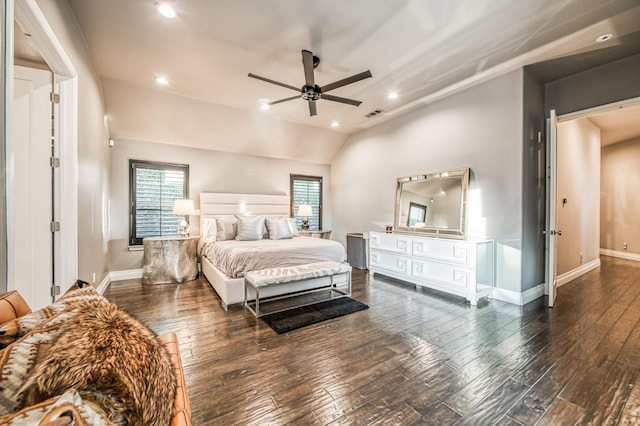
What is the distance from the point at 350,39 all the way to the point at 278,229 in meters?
3.22

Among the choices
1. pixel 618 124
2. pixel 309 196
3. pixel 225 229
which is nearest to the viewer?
pixel 225 229

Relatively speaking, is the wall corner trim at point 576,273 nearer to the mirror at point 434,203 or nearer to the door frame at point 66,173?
the mirror at point 434,203

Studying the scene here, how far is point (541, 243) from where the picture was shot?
3.85 m

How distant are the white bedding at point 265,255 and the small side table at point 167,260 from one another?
0.53 metres

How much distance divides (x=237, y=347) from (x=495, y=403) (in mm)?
2016

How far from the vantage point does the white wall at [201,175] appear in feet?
15.3

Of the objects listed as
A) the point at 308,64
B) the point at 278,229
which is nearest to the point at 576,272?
the point at 278,229

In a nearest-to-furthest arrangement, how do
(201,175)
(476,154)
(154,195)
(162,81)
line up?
(162,81) < (476,154) < (154,195) < (201,175)

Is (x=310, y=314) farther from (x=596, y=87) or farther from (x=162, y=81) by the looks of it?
(x=596, y=87)

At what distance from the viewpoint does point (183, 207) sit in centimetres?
477

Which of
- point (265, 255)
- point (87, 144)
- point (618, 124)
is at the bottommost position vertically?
point (265, 255)

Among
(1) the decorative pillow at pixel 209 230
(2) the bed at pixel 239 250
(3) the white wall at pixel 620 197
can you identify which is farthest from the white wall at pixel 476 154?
(3) the white wall at pixel 620 197

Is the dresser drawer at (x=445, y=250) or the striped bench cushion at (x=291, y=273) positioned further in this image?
the dresser drawer at (x=445, y=250)

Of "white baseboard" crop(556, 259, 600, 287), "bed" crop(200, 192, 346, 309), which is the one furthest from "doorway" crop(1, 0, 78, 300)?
"white baseboard" crop(556, 259, 600, 287)
